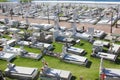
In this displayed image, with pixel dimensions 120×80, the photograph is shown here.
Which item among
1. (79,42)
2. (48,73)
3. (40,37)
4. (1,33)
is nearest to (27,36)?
(40,37)

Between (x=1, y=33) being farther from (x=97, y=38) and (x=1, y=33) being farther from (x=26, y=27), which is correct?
(x=97, y=38)

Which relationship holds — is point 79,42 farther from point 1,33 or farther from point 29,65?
point 1,33

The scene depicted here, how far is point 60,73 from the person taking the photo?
52.7 feet

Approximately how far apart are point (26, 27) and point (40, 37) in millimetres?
7614

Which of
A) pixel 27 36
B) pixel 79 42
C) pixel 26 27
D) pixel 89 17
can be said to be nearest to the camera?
pixel 79 42

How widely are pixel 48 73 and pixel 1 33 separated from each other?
14.0m

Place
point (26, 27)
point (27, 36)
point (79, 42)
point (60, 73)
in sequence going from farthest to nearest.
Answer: point (26, 27)
point (27, 36)
point (79, 42)
point (60, 73)

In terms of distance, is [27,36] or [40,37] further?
[27,36]

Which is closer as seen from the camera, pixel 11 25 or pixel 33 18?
pixel 11 25

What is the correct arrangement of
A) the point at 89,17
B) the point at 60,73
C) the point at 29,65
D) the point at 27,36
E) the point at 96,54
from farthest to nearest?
the point at 89,17, the point at 27,36, the point at 96,54, the point at 29,65, the point at 60,73

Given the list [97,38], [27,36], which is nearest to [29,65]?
[27,36]

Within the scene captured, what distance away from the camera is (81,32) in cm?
2886

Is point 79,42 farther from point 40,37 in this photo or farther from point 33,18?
point 33,18

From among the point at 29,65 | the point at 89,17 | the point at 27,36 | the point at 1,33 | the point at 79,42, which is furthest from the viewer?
the point at 89,17
